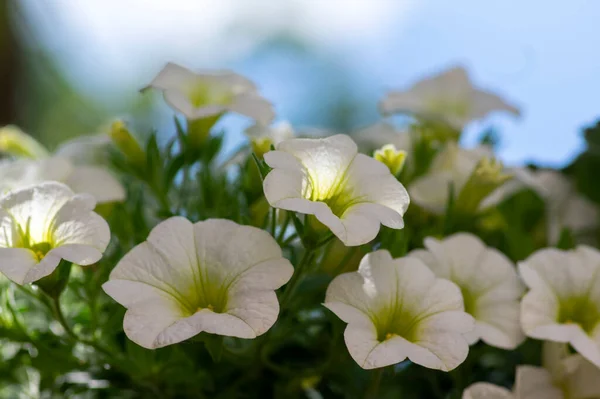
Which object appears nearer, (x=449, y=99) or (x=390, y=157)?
(x=390, y=157)

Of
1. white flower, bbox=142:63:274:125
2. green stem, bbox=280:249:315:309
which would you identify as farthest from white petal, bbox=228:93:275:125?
green stem, bbox=280:249:315:309

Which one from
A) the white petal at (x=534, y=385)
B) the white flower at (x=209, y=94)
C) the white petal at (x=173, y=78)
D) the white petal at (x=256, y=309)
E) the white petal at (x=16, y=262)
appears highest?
the white petal at (x=173, y=78)

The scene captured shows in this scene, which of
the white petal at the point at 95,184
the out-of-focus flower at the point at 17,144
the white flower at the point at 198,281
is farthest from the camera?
the out-of-focus flower at the point at 17,144

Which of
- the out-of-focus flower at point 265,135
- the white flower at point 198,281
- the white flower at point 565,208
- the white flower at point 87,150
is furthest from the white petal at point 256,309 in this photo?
the white flower at point 565,208

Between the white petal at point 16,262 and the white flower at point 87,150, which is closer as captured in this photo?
the white petal at point 16,262

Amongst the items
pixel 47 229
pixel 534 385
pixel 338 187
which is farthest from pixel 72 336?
pixel 534 385

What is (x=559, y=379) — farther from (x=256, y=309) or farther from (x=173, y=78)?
(x=173, y=78)

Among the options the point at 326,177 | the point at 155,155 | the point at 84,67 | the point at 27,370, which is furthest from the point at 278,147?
the point at 84,67

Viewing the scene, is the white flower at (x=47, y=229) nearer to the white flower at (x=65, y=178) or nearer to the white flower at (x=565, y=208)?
the white flower at (x=65, y=178)
